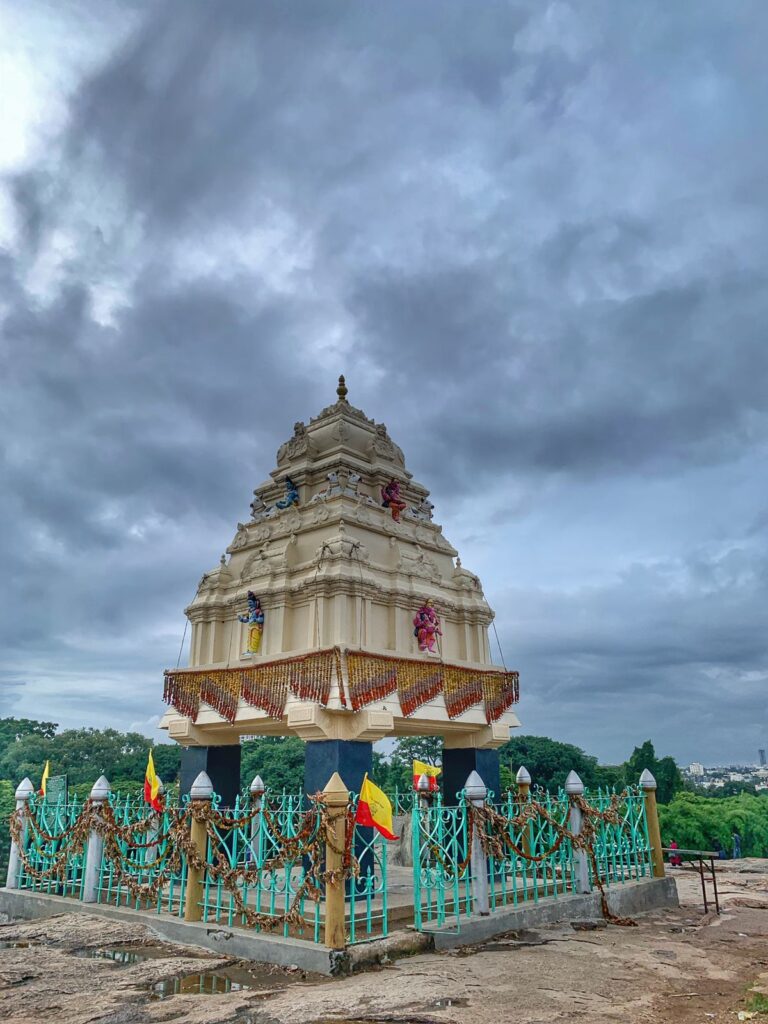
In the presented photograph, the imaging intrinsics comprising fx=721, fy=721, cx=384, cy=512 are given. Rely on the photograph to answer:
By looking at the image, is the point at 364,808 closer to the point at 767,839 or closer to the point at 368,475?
the point at 368,475

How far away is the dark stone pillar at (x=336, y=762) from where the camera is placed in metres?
12.4

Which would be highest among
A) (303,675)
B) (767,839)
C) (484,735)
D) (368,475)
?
(368,475)

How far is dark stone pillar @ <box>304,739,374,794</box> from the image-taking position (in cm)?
1237

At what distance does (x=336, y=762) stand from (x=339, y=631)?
2.47 metres

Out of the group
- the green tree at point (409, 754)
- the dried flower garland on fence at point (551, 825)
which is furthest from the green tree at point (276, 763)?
the dried flower garland on fence at point (551, 825)

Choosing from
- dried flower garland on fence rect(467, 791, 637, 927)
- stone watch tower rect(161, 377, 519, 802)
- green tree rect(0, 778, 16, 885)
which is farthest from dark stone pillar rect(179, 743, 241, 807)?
green tree rect(0, 778, 16, 885)

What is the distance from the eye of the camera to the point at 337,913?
28.8ft

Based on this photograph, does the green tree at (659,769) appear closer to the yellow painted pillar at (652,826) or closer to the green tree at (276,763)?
the green tree at (276,763)

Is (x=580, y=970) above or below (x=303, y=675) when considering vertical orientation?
below

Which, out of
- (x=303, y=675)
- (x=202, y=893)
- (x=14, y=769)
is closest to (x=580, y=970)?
(x=202, y=893)

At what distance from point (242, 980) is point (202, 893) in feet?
8.39

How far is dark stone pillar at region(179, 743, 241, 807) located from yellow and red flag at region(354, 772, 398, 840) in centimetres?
659

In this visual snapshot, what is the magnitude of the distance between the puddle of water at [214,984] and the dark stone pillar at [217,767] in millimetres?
6742

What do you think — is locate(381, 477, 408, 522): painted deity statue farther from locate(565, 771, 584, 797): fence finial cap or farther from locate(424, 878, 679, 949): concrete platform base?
locate(424, 878, 679, 949): concrete platform base
